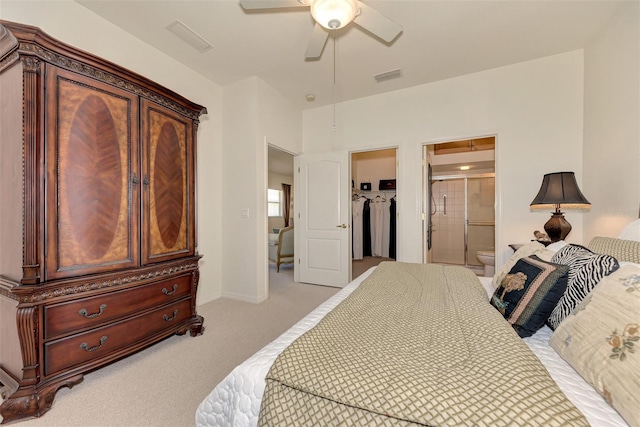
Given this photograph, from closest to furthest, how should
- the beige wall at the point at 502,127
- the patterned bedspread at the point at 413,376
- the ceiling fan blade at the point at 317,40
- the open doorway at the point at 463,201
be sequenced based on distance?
the patterned bedspread at the point at 413,376 < the ceiling fan blade at the point at 317,40 < the beige wall at the point at 502,127 < the open doorway at the point at 463,201

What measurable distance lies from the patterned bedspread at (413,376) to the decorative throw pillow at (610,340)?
0.15 meters

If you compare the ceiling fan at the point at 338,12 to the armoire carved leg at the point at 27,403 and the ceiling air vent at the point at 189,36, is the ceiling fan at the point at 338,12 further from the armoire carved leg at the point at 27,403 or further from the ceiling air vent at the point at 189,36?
the armoire carved leg at the point at 27,403

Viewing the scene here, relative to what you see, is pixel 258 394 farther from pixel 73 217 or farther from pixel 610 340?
pixel 73 217

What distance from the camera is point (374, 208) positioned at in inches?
257

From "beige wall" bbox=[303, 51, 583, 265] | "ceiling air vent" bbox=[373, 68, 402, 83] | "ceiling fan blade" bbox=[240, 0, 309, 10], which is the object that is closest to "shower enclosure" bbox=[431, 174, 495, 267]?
"beige wall" bbox=[303, 51, 583, 265]

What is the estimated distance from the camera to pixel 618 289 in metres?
0.88

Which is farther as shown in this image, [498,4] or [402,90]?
[402,90]

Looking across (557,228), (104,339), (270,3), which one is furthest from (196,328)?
(557,228)

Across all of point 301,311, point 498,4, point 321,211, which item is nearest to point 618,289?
point 498,4

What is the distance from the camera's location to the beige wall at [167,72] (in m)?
1.97

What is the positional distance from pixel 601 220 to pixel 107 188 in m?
3.98

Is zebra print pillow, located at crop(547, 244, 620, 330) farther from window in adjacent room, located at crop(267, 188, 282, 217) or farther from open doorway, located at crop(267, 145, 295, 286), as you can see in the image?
window in adjacent room, located at crop(267, 188, 282, 217)

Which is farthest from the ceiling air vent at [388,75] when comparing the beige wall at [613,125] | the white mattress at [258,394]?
the white mattress at [258,394]

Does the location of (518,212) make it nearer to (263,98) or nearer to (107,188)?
(263,98)
